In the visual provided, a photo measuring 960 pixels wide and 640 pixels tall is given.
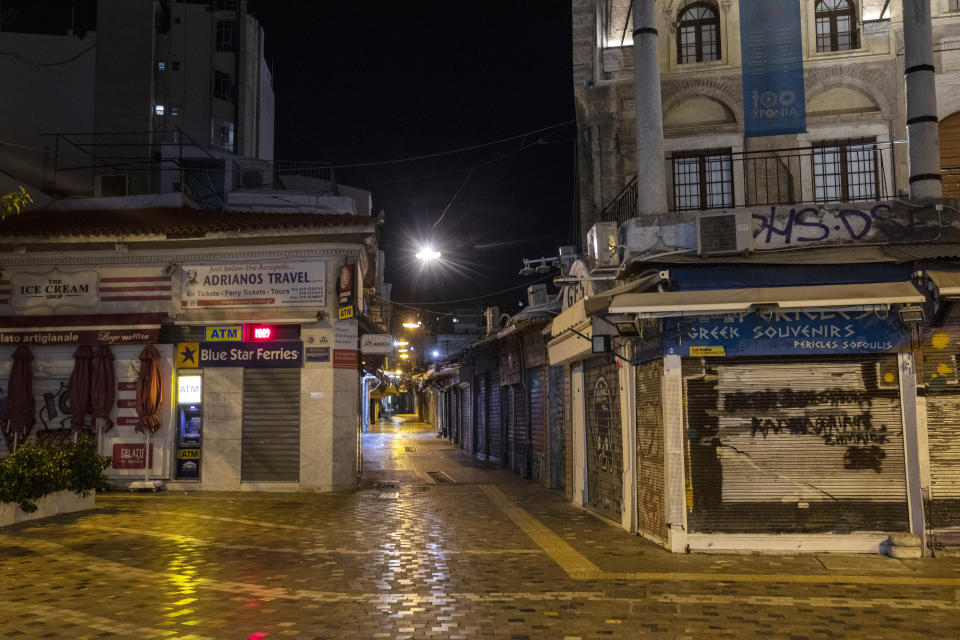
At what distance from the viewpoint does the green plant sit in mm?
12812

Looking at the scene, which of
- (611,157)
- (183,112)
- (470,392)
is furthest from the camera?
(183,112)

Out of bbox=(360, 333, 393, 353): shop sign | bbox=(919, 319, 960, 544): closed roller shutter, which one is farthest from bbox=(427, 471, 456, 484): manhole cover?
bbox=(919, 319, 960, 544): closed roller shutter

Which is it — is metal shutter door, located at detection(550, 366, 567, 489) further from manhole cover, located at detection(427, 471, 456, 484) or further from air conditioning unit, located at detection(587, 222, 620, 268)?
air conditioning unit, located at detection(587, 222, 620, 268)

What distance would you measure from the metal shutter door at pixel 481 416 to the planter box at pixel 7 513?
55.7 feet

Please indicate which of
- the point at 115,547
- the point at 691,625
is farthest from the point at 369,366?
the point at 691,625

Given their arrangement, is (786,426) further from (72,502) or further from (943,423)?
(72,502)

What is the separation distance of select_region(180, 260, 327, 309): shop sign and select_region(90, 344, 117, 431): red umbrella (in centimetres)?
211

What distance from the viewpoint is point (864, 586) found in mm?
8766

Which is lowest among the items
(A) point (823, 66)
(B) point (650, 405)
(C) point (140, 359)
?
(B) point (650, 405)

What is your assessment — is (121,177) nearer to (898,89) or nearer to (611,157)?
(611,157)

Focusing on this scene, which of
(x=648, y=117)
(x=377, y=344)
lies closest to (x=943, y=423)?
(x=648, y=117)

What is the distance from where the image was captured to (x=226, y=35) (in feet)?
149

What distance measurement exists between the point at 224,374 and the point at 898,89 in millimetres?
14932

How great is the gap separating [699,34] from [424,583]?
1108 centimetres
